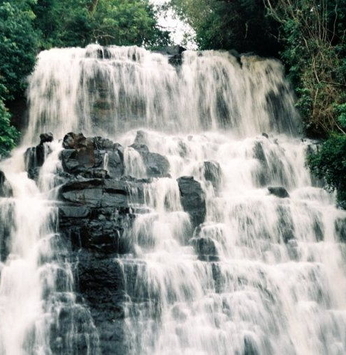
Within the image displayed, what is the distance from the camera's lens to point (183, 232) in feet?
42.1

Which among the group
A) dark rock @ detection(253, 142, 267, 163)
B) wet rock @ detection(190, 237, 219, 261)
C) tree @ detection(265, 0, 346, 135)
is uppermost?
tree @ detection(265, 0, 346, 135)

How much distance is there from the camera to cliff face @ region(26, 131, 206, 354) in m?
10.6

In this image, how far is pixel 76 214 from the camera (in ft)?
39.1

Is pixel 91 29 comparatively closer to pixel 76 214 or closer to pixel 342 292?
pixel 76 214

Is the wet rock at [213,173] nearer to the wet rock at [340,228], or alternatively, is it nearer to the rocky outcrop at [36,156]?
the wet rock at [340,228]

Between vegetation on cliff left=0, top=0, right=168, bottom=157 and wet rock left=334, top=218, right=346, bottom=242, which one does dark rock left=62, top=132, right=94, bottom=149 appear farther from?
wet rock left=334, top=218, right=346, bottom=242

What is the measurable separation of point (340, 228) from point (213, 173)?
3.94 meters

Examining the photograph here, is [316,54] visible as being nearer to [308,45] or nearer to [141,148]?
[308,45]

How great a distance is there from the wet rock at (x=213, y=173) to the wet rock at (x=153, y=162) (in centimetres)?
115

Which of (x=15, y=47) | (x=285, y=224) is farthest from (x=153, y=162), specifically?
(x=15, y=47)

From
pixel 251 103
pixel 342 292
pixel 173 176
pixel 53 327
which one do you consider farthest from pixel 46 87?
pixel 342 292

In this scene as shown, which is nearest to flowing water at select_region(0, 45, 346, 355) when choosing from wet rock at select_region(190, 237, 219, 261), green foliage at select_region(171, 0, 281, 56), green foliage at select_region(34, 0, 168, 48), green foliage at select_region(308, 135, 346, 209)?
wet rock at select_region(190, 237, 219, 261)

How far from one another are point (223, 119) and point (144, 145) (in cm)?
582

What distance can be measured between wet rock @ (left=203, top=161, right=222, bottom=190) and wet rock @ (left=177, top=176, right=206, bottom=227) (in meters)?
1.30
